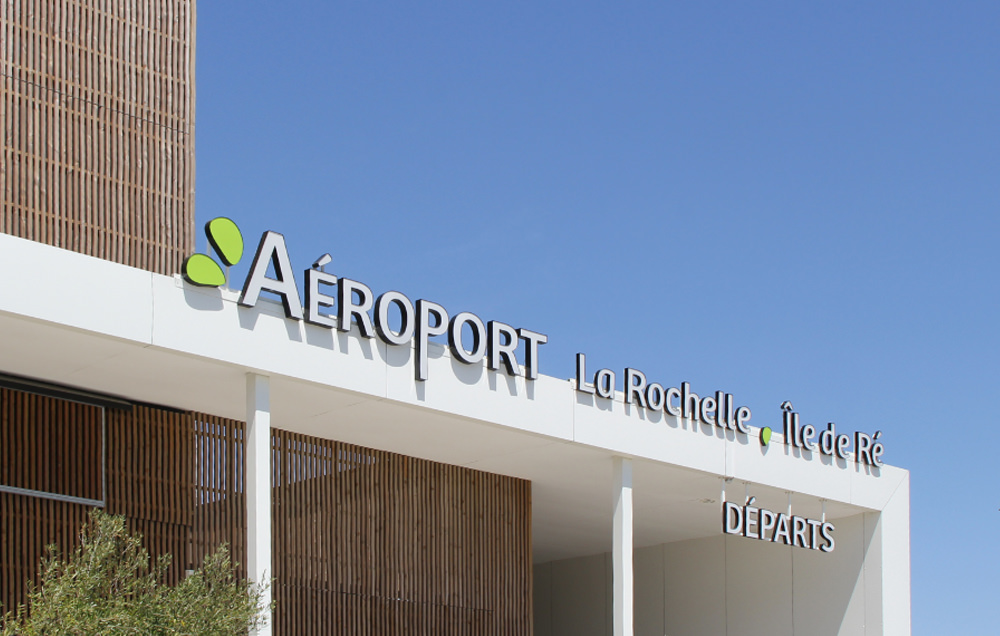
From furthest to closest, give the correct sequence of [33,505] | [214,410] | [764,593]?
[764,593]
[214,410]
[33,505]

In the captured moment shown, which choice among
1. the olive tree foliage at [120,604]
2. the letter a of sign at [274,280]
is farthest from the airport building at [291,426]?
the olive tree foliage at [120,604]

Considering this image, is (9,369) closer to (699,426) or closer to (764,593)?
(699,426)

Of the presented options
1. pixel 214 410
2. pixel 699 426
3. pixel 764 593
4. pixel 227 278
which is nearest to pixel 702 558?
pixel 764 593

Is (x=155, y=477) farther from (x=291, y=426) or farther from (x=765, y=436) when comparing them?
(x=765, y=436)

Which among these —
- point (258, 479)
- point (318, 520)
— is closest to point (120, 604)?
point (258, 479)

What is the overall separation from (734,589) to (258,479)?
13816 mm

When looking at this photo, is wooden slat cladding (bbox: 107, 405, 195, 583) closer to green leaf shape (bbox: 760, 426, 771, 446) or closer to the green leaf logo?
the green leaf logo

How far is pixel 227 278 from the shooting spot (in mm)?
17172

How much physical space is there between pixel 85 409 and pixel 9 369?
4.62 ft

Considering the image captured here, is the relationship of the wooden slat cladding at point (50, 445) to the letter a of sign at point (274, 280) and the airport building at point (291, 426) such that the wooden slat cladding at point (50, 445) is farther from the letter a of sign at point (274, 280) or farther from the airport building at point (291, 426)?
the letter a of sign at point (274, 280)

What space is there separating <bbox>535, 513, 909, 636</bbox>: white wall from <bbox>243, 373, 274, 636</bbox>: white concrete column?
12933 millimetres

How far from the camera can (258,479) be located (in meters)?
17.7

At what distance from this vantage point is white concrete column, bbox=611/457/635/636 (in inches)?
872

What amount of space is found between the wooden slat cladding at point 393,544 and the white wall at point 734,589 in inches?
249
